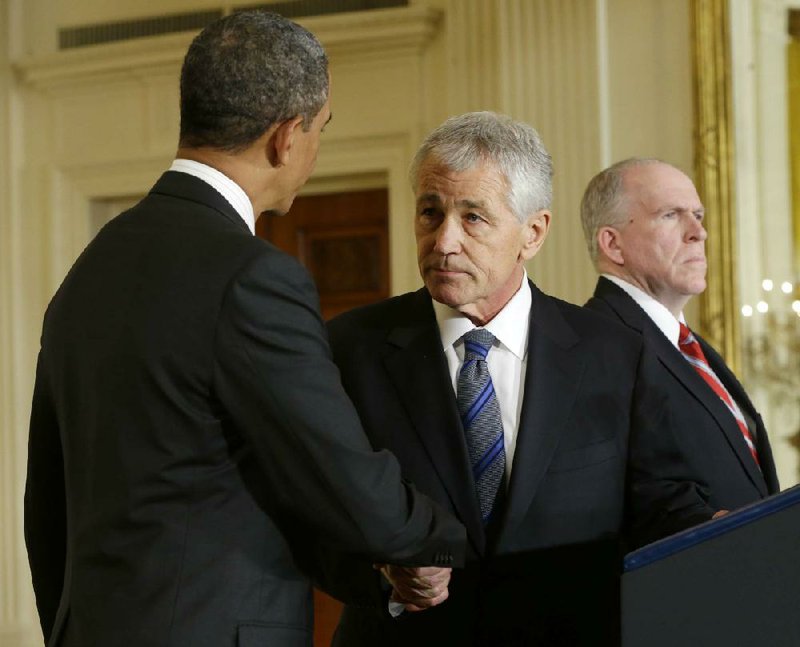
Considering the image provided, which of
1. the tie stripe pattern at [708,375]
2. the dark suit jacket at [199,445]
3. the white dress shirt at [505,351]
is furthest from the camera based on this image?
the tie stripe pattern at [708,375]

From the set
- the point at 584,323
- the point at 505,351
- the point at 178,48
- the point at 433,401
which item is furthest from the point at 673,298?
the point at 178,48

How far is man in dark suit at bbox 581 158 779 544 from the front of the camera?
8.59 ft

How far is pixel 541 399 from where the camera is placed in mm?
2090

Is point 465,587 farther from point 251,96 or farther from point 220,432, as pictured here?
point 251,96

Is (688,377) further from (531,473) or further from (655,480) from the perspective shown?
(531,473)

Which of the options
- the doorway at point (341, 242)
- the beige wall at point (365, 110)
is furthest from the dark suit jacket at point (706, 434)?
the doorway at point (341, 242)

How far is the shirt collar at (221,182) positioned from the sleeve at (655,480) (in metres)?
0.77

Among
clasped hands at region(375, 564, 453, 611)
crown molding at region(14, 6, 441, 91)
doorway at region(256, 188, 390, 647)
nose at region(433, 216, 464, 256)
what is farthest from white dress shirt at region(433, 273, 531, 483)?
doorway at region(256, 188, 390, 647)

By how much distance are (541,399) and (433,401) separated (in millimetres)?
180

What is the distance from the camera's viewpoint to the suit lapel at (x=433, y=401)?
2055 mm

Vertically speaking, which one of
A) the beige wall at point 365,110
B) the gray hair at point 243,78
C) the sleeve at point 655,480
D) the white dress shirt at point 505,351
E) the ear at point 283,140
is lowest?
the sleeve at point 655,480

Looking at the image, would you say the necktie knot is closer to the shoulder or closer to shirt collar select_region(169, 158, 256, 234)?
the shoulder

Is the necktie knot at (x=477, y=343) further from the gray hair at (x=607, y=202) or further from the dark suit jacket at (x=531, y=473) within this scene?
the gray hair at (x=607, y=202)

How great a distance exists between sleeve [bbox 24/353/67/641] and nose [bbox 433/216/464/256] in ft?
2.22
